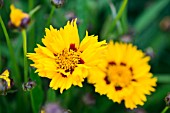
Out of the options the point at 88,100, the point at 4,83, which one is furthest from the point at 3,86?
the point at 88,100

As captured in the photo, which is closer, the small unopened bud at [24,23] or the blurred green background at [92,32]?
the small unopened bud at [24,23]

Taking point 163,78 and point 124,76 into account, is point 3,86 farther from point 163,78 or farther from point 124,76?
point 163,78

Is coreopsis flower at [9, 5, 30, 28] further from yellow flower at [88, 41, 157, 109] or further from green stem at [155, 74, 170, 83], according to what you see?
green stem at [155, 74, 170, 83]

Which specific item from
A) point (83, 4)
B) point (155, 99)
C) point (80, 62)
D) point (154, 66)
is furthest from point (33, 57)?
point (154, 66)

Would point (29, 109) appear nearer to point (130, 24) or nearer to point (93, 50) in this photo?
point (93, 50)

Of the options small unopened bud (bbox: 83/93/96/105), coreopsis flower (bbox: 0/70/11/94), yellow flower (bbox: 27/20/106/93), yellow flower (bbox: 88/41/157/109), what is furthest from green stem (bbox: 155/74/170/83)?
coreopsis flower (bbox: 0/70/11/94)

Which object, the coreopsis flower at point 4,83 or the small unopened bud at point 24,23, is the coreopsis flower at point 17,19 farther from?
the coreopsis flower at point 4,83

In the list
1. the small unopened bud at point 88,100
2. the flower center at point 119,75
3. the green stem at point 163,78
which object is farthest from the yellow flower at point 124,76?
the green stem at point 163,78
